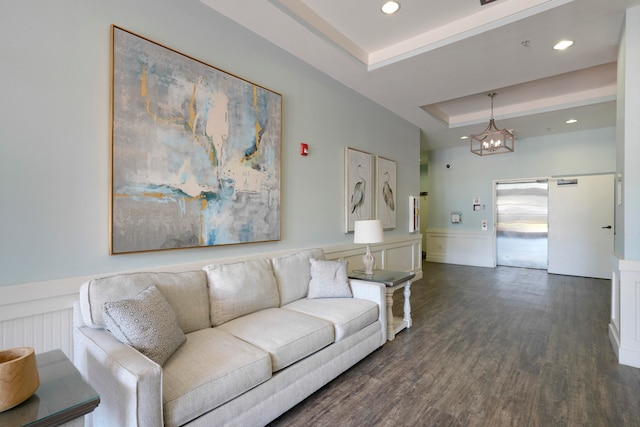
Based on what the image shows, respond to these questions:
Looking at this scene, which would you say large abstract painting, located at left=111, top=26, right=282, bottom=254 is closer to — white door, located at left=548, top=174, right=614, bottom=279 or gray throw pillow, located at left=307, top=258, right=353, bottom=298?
gray throw pillow, located at left=307, top=258, right=353, bottom=298

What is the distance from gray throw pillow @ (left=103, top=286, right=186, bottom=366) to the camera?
159cm

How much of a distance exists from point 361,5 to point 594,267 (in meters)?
6.80

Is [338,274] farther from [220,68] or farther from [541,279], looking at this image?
[541,279]

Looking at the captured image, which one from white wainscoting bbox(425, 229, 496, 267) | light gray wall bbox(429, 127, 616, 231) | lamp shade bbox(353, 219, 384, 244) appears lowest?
white wainscoting bbox(425, 229, 496, 267)

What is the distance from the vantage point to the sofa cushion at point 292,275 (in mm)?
2852

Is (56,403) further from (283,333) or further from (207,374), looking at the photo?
(283,333)

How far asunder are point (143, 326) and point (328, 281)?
1714 mm

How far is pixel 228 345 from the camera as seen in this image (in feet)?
6.24

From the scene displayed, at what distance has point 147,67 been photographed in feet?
7.29

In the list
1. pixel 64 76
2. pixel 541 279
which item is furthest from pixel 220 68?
pixel 541 279

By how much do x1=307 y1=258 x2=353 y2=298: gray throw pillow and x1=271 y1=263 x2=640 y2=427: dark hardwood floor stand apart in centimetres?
64

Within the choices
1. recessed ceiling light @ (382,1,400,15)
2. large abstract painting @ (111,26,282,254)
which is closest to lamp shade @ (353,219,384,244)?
large abstract painting @ (111,26,282,254)

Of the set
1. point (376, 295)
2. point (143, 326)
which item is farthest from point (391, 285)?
point (143, 326)

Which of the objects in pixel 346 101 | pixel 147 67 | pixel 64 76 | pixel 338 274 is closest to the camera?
pixel 64 76
